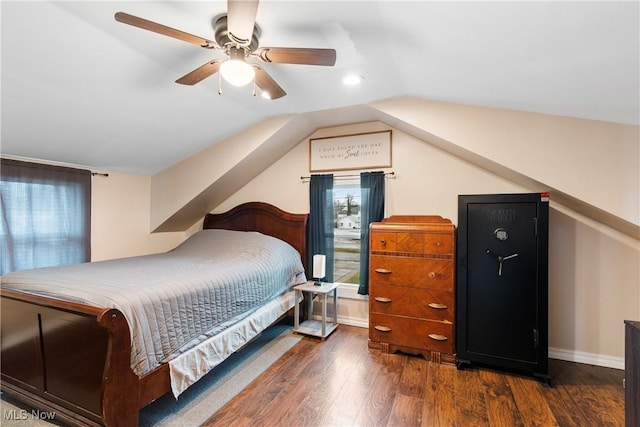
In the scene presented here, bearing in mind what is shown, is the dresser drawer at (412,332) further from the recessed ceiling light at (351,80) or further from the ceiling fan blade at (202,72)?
the ceiling fan blade at (202,72)

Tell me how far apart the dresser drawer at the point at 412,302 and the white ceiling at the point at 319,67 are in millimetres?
1700

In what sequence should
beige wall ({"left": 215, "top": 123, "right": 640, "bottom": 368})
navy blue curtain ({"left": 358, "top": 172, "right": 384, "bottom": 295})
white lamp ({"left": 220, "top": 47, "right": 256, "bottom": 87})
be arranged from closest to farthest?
1. white lamp ({"left": 220, "top": 47, "right": 256, "bottom": 87})
2. beige wall ({"left": 215, "top": 123, "right": 640, "bottom": 368})
3. navy blue curtain ({"left": 358, "top": 172, "right": 384, "bottom": 295})

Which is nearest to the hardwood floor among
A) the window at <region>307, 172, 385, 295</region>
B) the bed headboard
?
the window at <region>307, 172, 385, 295</region>

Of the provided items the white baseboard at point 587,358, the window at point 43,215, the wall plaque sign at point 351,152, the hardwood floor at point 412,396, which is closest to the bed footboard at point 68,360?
the hardwood floor at point 412,396

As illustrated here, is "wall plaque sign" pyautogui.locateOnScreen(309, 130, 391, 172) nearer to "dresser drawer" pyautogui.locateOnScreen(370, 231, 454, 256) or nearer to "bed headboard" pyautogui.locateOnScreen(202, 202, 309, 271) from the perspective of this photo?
"bed headboard" pyautogui.locateOnScreen(202, 202, 309, 271)

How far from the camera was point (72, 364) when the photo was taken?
1.62m

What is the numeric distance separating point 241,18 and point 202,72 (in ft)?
1.86

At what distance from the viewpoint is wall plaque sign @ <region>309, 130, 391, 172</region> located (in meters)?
3.27

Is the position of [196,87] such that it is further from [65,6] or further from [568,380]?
[568,380]

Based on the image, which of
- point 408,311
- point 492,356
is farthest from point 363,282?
point 492,356

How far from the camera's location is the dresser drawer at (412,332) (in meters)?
2.53

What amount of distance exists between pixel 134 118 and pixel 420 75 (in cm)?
247

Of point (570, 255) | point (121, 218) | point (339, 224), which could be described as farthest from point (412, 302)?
point (121, 218)

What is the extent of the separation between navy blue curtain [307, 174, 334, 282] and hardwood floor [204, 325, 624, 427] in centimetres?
118
